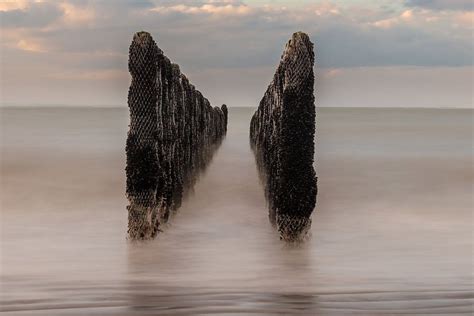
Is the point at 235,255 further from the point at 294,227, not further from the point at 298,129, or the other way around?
the point at 298,129

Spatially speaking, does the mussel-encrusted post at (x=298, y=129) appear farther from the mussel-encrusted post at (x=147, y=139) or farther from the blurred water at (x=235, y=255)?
the mussel-encrusted post at (x=147, y=139)

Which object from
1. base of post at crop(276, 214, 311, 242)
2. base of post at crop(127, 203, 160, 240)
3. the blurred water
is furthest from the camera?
base of post at crop(127, 203, 160, 240)

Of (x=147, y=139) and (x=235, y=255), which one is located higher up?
(x=147, y=139)

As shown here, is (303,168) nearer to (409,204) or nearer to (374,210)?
(374,210)

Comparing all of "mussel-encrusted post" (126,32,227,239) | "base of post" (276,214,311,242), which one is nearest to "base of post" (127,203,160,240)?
"mussel-encrusted post" (126,32,227,239)

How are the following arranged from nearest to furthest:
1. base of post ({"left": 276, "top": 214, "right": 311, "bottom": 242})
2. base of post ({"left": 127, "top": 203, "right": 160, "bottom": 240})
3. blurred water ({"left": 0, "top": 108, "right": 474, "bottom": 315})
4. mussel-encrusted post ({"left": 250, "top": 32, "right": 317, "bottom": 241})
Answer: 1. blurred water ({"left": 0, "top": 108, "right": 474, "bottom": 315})
2. mussel-encrusted post ({"left": 250, "top": 32, "right": 317, "bottom": 241})
3. base of post ({"left": 276, "top": 214, "right": 311, "bottom": 242})
4. base of post ({"left": 127, "top": 203, "right": 160, "bottom": 240})

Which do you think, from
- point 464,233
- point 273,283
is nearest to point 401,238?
point 464,233

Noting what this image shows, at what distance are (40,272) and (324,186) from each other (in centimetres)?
930

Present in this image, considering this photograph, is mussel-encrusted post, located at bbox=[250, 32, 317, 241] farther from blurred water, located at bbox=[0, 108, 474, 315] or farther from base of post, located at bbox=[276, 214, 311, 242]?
blurred water, located at bbox=[0, 108, 474, 315]

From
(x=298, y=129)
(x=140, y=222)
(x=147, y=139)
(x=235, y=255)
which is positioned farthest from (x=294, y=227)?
(x=147, y=139)

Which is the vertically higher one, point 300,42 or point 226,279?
point 300,42

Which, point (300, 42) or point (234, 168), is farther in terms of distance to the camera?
point (234, 168)

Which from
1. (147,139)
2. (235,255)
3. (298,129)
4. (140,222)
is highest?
(298,129)

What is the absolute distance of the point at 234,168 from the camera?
19.6 metres
